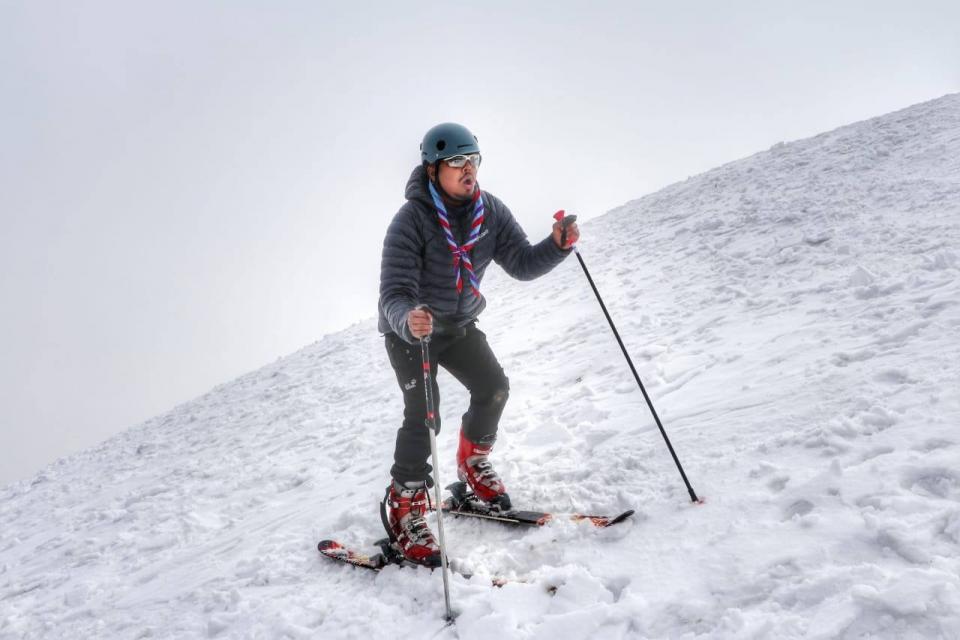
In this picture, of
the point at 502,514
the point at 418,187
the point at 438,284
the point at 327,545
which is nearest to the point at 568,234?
the point at 438,284

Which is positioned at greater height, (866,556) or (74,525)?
(74,525)

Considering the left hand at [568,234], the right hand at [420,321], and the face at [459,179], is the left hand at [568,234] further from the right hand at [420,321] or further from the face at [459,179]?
the right hand at [420,321]

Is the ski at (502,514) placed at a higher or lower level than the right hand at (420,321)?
lower

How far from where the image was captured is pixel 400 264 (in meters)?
3.57

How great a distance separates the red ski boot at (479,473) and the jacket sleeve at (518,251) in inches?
56.8

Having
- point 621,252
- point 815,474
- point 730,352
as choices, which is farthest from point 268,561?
point 621,252

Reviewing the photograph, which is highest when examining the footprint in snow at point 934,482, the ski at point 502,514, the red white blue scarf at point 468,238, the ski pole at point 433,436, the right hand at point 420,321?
the red white blue scarf at point 468,238

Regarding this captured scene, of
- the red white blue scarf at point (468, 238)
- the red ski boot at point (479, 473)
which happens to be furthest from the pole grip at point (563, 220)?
the red ski boot at point (479, 473)

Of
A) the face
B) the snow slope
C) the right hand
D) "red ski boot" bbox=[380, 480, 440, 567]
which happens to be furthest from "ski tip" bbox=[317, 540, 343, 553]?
the face

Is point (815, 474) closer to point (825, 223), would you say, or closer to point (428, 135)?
point (428, 135)

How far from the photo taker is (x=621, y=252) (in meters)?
14.2

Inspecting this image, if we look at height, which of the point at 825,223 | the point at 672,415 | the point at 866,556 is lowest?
the point at 866,556

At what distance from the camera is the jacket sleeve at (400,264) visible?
3.53m

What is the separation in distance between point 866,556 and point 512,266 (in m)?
2.83
